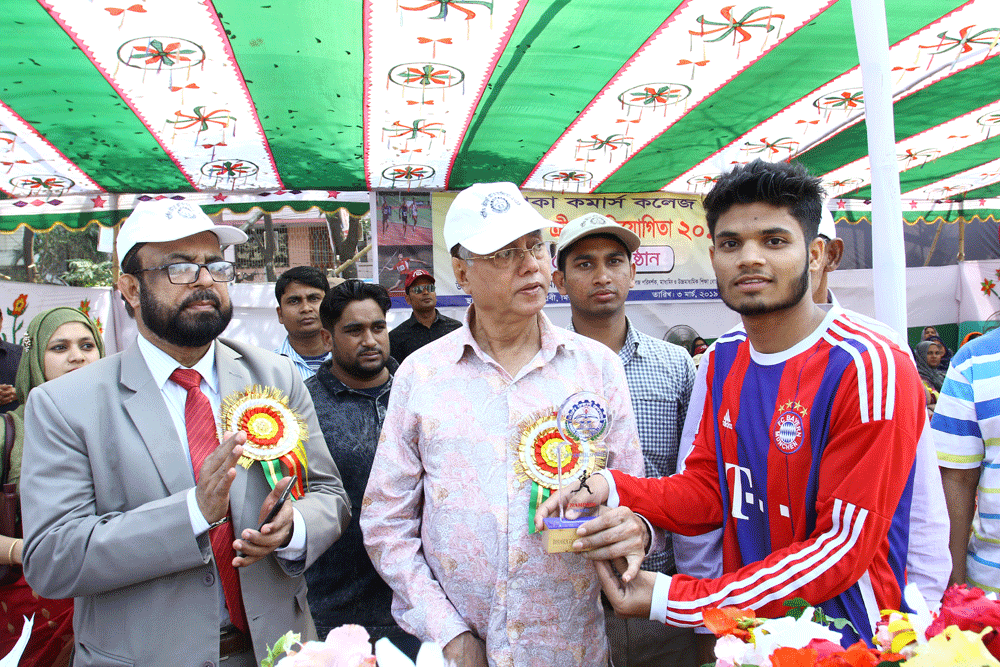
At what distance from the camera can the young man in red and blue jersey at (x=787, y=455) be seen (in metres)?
1.44

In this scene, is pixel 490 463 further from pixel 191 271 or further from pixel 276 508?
pixel 191 271

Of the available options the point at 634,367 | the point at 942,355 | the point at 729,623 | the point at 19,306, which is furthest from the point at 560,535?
the point at 942,355

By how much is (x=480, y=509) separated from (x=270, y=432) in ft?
2.30

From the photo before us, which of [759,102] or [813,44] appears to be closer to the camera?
[813,44]

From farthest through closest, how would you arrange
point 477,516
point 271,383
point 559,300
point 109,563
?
point 559,300 → point 271,383 → point 477,516 → point 109,563

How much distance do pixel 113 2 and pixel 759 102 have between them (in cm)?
520

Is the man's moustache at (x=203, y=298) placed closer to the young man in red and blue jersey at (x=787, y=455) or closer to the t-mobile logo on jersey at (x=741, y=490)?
the young man in red and blue jersey at (x=787, y=455)

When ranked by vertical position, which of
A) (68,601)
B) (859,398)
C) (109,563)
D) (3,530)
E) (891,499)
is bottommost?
(68,601)

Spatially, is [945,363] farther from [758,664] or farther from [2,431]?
[2,431]

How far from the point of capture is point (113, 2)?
383 cm

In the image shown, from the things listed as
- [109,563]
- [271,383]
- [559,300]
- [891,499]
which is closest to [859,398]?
[891,499]

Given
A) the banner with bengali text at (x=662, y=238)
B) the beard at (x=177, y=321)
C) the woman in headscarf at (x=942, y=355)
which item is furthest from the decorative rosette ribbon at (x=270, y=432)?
the woman in headscarf at (x=942, y=355)

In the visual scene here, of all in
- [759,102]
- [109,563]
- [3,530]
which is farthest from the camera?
[759,102]

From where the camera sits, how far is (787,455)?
1.60 m
